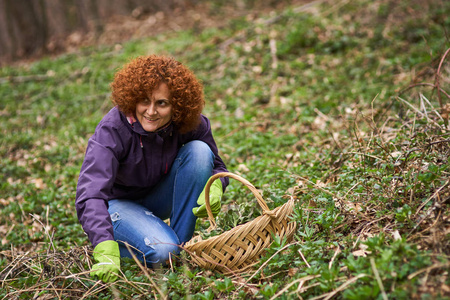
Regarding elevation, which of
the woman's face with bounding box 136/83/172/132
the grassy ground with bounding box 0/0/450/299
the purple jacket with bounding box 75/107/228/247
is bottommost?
the grassy ground with bounding box 0/0/450/299

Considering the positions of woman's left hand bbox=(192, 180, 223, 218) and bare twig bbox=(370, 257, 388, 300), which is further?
woman's left hand bbox=(192, 180, 223, 218)

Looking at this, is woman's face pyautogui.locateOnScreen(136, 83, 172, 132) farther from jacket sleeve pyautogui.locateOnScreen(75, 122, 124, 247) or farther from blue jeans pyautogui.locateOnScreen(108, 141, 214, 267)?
blue jeans pyautogui.locateOnScreen(108, 141, 214, 267)

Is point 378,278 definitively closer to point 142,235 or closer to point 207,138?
point 142,235

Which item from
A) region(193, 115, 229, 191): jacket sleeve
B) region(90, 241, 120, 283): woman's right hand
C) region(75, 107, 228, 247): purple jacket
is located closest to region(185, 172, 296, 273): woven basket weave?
region(90, 241, 120, 283): woman's right hand

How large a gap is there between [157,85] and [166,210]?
944 millimetres

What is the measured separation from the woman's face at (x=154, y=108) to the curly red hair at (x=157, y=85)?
0.09 ft

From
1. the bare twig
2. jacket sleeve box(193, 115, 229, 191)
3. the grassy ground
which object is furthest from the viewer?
jacket sleeve box(193, 115, 229, 191)

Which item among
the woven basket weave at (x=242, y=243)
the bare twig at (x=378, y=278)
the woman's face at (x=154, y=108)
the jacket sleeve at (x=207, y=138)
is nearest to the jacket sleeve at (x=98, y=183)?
the woman's face at (x=154, y=108)

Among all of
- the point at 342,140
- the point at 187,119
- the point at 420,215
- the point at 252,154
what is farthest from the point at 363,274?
the point at 252,154

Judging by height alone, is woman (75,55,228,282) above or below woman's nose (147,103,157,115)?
below

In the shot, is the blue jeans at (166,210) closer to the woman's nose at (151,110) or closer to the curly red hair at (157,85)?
the curly red hair at (157,85)

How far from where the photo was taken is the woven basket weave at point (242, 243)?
7.15 feet

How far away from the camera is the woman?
232 centimetres

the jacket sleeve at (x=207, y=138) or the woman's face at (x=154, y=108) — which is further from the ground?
the woman's face at (x=154, y=108)
